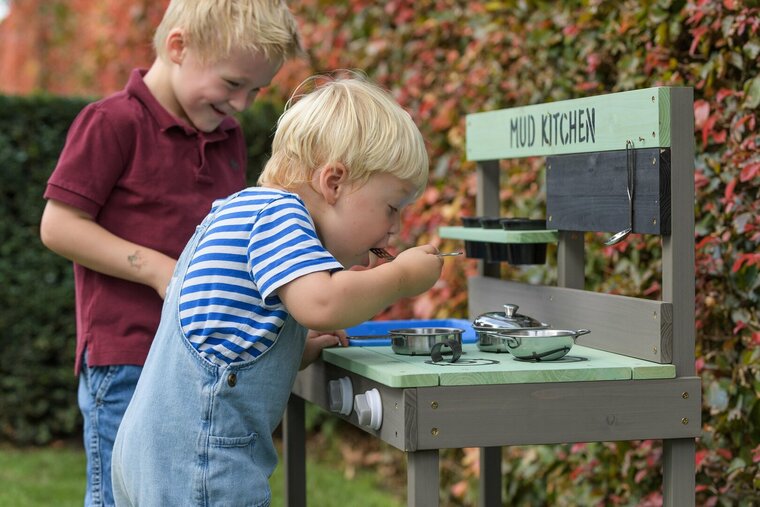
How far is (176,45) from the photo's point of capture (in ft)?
9.03

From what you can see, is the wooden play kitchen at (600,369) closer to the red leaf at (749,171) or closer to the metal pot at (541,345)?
the metal pot at (541,345)

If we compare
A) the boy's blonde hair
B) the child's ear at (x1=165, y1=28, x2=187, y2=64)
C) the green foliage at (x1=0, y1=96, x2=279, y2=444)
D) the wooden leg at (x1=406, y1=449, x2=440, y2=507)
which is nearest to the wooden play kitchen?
the wooden leg at (x1=406, y1=449, x2=440, y2=507)

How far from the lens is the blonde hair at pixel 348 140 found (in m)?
2.13

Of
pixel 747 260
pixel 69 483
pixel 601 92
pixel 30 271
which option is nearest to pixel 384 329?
pixel 747 260

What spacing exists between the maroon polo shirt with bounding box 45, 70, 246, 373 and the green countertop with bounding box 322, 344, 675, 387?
0.64 meters

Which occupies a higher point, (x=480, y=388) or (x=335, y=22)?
(x=335, y=22)

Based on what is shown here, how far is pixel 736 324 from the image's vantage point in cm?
279

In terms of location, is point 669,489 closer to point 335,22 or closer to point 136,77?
point 136,77

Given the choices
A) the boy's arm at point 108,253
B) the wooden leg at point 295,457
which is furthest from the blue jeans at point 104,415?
the wooden leg at point 295,457

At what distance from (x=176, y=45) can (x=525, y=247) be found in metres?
1.02

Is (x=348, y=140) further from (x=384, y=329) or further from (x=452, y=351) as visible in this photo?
(x=384, y=329)

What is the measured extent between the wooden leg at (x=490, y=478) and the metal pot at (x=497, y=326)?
657 millimetres

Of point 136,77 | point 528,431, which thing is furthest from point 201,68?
point 528,431

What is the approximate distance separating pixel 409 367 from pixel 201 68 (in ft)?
3.44
